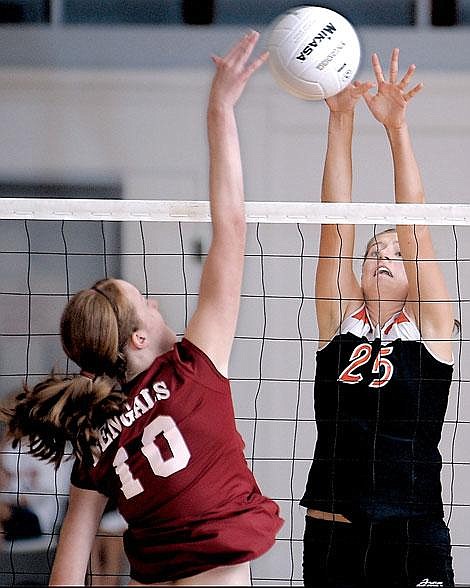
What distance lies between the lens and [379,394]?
223cm

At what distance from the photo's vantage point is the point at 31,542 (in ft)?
11.0

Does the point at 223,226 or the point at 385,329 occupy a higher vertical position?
the point at 223,226

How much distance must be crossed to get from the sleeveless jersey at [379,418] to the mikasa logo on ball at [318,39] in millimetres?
638

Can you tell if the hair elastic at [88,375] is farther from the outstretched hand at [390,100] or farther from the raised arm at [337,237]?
the outstretched hand at [390,100]

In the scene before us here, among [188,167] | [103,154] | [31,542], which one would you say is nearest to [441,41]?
[188,167]

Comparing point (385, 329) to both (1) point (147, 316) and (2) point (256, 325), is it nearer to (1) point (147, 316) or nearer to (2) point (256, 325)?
(1) point (147, 316)

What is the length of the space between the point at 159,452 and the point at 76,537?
304 mm

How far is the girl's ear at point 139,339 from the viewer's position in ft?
5.52

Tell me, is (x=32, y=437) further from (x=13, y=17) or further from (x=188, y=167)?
(x=13, y=17)

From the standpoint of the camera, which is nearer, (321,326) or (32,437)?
(32,437)

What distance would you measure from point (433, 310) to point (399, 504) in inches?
17.9

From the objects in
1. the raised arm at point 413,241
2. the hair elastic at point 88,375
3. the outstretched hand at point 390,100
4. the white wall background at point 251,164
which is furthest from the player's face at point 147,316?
the white wall background at point 251,164

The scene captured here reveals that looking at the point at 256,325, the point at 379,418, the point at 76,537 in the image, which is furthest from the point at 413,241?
the point at 256,325

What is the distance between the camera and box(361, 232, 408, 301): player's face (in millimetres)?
2299
